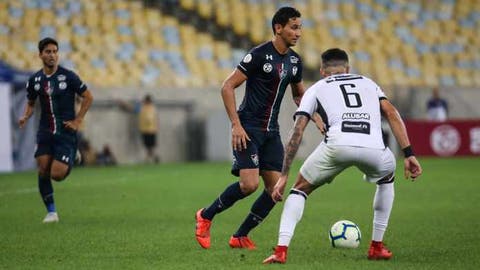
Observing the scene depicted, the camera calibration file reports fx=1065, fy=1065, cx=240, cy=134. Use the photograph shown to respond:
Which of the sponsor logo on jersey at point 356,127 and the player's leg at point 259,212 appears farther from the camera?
the player's leg at point 259,212

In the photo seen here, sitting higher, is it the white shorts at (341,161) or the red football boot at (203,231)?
the white shorts at (341,161)

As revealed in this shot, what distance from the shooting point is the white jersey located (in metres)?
8.34

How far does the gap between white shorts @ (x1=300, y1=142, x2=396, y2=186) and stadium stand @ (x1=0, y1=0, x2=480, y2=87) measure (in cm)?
2019

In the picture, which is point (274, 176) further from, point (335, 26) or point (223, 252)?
point (335, 26)

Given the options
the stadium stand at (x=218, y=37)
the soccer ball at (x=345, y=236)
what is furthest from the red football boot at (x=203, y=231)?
the stadium stand at (x=218, y=37)

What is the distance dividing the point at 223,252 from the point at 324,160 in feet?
5.48

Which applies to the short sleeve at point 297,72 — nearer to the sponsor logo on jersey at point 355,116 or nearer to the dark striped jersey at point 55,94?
the sponsor logo on jersey at point 355,116

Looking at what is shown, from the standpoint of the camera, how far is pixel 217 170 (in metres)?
24.1

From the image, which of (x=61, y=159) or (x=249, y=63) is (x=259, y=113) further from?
(x=61, y=159)

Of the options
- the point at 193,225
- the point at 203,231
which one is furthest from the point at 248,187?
the point at 193,225

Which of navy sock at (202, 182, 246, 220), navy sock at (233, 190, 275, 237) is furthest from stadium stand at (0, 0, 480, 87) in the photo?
navy sock at (233, 190, 275, 237)

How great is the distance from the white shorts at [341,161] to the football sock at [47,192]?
543cm

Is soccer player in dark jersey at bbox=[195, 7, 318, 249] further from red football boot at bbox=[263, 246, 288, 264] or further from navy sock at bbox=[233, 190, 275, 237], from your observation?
red football boot at bbox=[263, 246, 288, 264]

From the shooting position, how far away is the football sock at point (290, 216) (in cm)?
829
